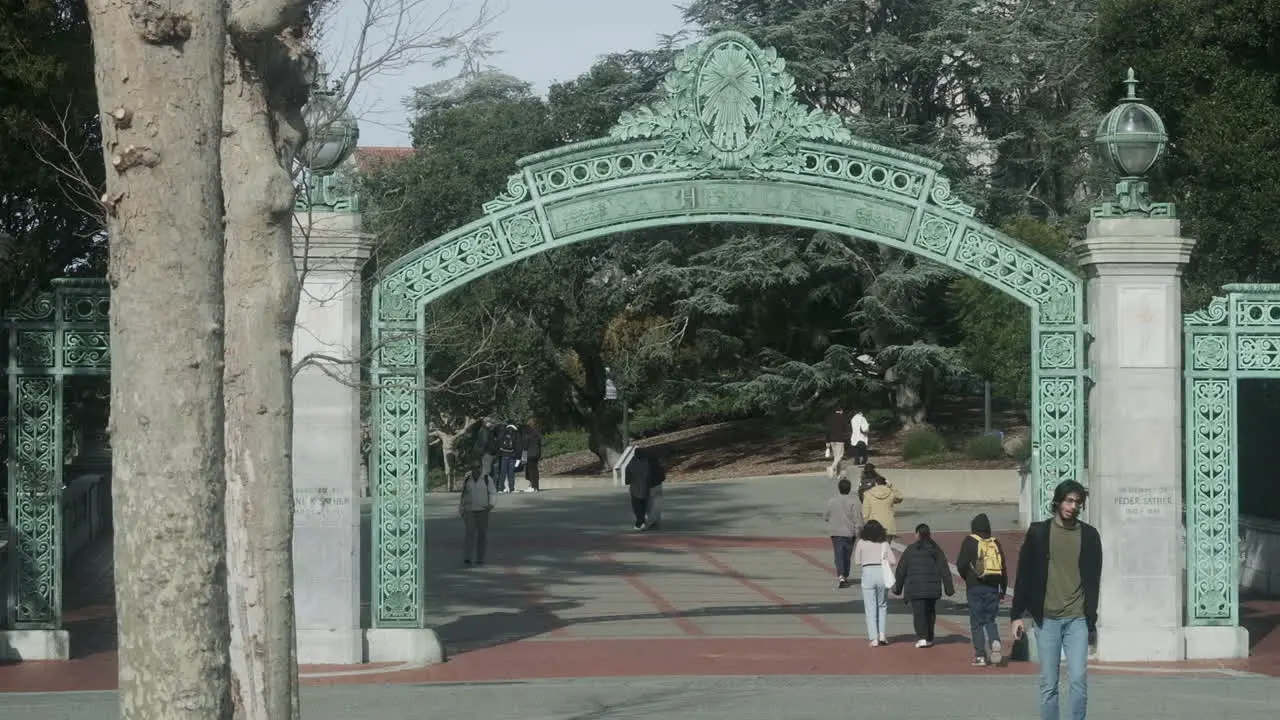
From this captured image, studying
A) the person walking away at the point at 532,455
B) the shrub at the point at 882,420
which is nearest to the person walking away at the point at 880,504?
the person walking away at the point at 532,455

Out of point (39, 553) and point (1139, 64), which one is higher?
point (1139, 64)

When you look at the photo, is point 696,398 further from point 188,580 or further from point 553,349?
point 188,580

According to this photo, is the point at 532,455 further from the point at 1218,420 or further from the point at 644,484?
the point at 1218,420

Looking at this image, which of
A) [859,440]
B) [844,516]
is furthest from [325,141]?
[859,440]

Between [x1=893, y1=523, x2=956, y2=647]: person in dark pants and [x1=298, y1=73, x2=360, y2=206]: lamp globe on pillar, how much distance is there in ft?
19.5

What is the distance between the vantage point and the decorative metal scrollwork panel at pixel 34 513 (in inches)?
653

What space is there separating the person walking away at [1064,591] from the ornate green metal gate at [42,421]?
27.1ft

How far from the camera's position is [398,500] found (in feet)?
55.1

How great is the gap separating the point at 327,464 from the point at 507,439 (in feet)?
78.4

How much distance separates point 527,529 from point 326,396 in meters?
15.2

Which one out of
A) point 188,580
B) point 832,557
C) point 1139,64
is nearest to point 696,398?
point 832,557

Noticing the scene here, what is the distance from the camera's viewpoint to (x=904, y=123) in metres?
47.2

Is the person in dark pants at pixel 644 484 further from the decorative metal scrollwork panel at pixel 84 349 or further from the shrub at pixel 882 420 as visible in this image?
the shrub at pixel 882 420

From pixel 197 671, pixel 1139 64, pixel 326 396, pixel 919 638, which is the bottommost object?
pixel 919 638
